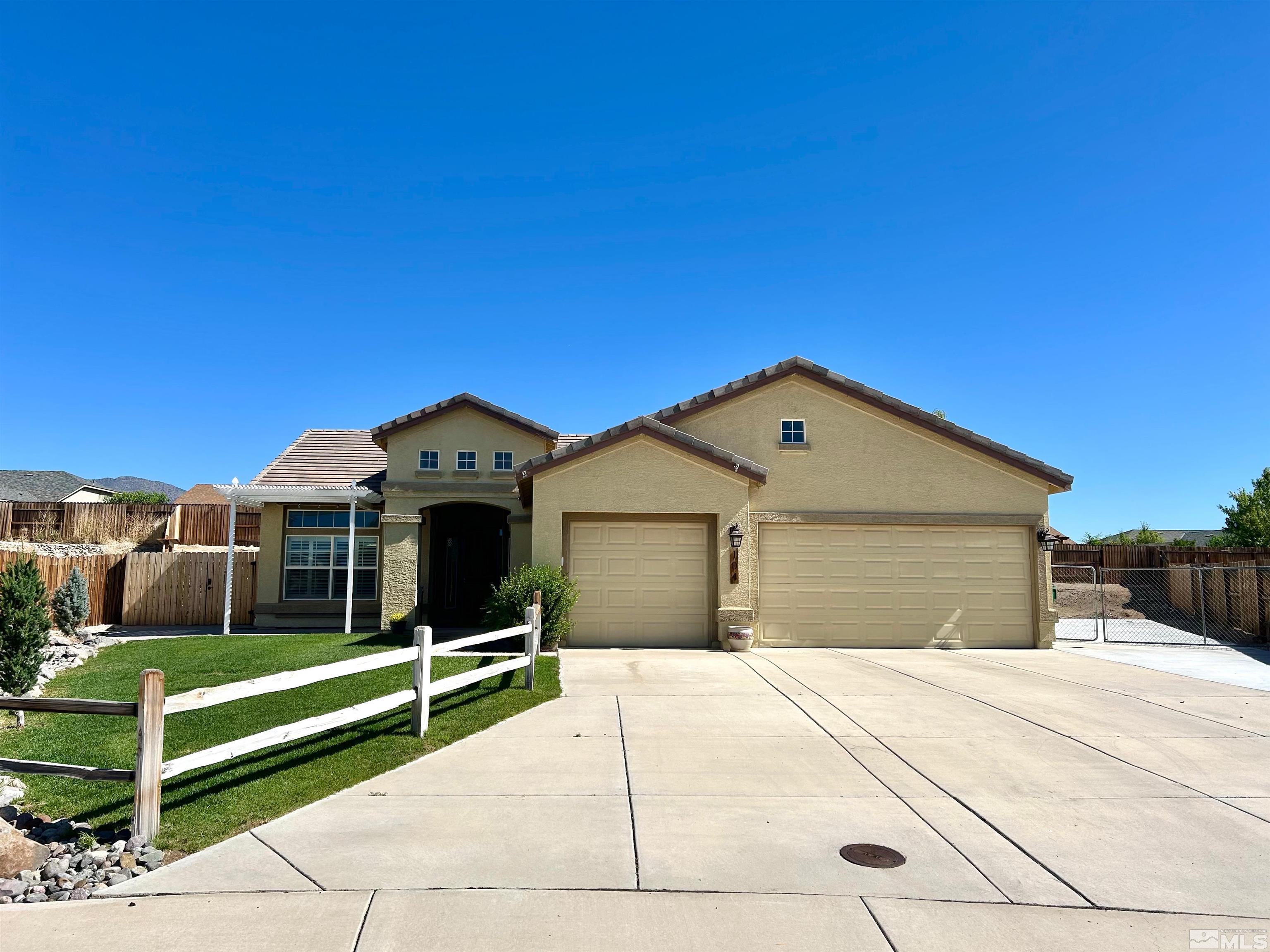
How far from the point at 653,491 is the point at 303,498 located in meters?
8.53

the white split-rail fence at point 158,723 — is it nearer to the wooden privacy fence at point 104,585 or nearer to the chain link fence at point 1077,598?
the wooden privacy fence at point 104,585

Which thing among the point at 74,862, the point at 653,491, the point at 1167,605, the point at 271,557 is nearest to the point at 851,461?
the point at 653,491

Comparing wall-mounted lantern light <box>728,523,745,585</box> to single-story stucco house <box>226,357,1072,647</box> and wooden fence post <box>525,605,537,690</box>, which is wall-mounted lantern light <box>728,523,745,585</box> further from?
wooden fence post <box>525,605,537,690</box>

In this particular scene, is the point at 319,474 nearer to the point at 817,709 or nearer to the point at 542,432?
the point at 542,432

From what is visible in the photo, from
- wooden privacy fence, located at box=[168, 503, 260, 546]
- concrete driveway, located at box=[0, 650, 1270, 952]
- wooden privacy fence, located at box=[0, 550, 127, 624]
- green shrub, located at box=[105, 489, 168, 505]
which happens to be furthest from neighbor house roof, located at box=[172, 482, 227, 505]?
concrete driveway, located at box=[0, 650, 1270, 952]

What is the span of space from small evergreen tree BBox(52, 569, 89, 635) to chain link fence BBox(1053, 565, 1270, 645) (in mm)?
22548

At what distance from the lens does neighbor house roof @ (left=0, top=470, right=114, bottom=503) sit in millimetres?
47469

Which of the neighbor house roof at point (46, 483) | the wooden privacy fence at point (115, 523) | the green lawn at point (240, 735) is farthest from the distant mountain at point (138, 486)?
the green lawn at point (240, 735)

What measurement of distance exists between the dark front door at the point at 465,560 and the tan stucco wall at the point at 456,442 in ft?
4.19

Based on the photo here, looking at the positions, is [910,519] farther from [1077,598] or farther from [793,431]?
[1077,598]

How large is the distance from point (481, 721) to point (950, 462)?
1173 cm

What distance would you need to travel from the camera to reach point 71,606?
1752 cm

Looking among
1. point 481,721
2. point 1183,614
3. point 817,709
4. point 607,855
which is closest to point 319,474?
point 481,721

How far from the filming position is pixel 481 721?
8664 mm
